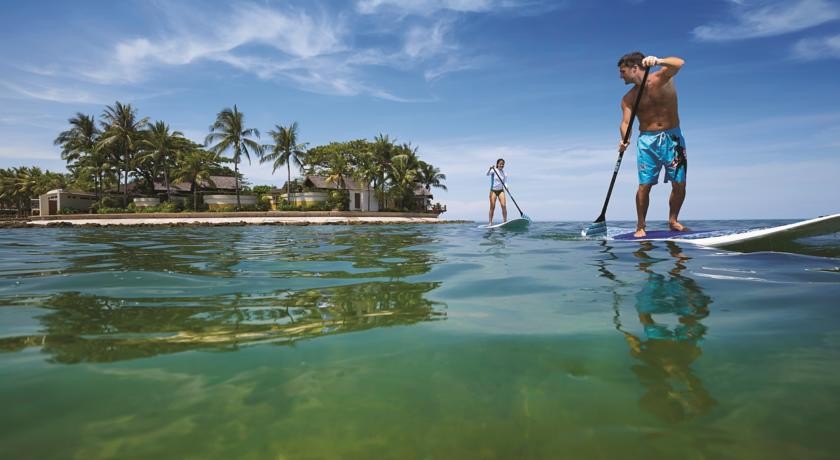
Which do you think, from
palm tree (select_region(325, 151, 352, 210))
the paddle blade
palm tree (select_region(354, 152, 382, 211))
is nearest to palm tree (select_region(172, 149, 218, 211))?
palm tree (select_region(325, 151, 352, 210))

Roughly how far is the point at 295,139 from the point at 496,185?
3656cm

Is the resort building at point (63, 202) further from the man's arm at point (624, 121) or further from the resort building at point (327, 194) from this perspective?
the man's arm at point (624, 121)

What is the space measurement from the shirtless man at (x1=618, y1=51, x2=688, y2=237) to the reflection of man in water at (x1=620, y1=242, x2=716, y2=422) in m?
3.22

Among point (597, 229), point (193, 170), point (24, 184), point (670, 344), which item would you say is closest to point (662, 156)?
point (597, 229)

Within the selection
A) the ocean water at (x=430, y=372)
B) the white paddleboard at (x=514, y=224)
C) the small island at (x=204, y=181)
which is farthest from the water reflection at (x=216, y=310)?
the small island at (x=204, y=181)

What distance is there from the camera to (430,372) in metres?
1.48

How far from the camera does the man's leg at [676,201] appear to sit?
5.64 m

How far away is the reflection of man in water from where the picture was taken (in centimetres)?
120

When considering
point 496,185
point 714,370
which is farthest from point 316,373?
point 496,185

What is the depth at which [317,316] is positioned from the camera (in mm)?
2268

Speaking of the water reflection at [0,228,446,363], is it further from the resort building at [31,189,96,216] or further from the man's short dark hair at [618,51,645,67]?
the resort building at [31,189,96,216]

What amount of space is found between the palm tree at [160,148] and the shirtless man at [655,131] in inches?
1794

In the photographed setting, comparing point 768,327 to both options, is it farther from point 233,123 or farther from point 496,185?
point 233,123

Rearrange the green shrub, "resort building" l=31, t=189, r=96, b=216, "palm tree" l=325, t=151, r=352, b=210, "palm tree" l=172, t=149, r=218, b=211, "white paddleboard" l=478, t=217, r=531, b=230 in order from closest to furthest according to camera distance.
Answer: "white paddleboard" l=478, t=217, r=531, b=230 < the green shrub < "palm tree" l=172, t=149, r=218, b=211 < "resort building" l=31, t=189, r=96, b=216 < "palm tree" l=325, t=151, r=352, b=210
